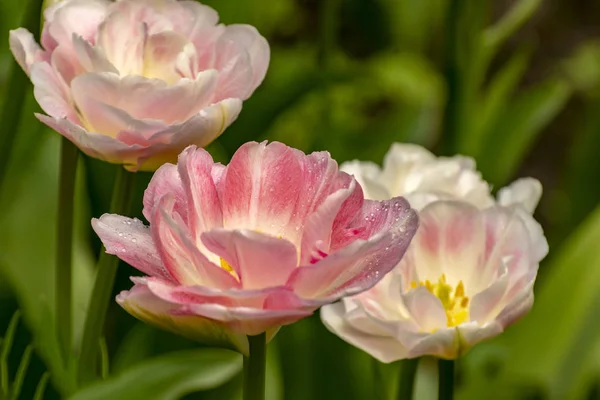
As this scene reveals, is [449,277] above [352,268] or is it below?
below

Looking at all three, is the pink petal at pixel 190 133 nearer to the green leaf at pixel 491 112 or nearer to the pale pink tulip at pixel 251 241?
the pale pink tulip at pixel 251 241

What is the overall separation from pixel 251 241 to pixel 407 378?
0.23m

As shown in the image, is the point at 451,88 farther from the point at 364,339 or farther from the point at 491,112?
the point at 364,339

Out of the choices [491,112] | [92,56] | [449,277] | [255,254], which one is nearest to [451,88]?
[491,112]

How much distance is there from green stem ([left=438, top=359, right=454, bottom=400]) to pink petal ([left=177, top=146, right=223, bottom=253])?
0.19 meters

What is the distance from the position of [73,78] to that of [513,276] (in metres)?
0.22

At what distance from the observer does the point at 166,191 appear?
14.1 inches

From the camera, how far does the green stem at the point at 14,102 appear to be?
541 millimetres

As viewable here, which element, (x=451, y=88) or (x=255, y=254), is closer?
(x=255, y=254)

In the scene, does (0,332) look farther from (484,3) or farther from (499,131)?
(499,131)

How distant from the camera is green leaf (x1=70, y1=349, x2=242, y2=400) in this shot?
483mm

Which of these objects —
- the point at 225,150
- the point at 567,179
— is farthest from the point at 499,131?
the point at 225,150

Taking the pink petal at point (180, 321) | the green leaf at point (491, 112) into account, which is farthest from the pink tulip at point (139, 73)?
the green leaf at point (491, 112)

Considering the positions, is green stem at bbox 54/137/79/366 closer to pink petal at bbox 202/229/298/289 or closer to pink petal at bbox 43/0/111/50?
pink petal at bbox 43/0/111/50
